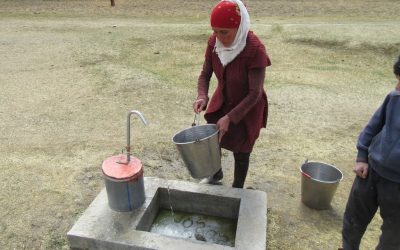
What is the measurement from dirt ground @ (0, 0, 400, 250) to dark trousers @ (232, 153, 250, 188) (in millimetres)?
369

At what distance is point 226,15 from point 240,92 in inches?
23.0

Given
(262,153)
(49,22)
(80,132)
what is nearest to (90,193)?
(80,132)

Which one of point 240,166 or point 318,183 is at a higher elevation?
point 240,166

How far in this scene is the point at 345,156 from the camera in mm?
4121

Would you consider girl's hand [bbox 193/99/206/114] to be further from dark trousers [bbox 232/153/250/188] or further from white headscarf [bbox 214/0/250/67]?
dark trousers [bbox 232/153/250/188]

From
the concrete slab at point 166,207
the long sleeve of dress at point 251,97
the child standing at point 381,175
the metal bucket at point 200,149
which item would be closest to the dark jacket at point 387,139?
the child standing at point 381,175

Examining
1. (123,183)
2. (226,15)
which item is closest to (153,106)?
(123,183)

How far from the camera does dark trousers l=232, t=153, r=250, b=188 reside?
121 inches

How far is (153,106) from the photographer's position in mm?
5273

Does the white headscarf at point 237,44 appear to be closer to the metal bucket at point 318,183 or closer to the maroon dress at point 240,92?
the maroon dress at point 240,92

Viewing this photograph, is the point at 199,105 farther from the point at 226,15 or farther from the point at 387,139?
the point at 387,139

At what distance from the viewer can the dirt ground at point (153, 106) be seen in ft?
10.6

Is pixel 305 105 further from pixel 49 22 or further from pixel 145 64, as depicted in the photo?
pixel 49 22

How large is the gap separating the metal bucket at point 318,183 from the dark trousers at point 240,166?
492 millimetres
